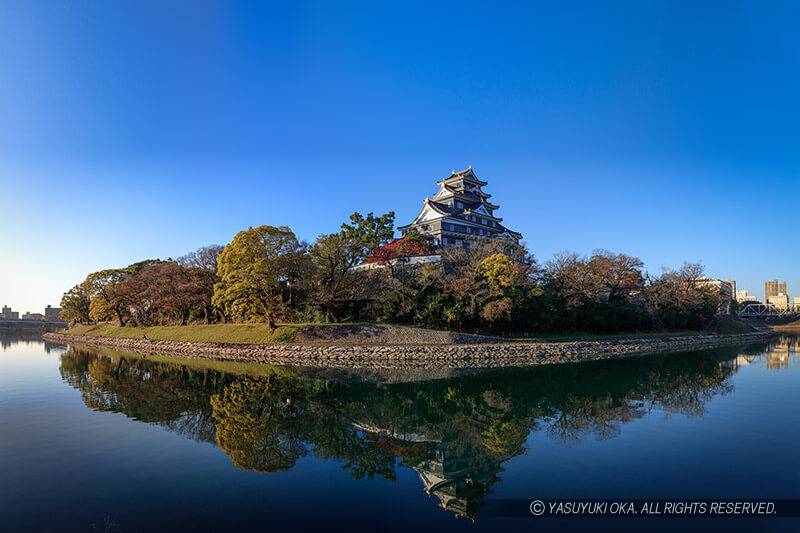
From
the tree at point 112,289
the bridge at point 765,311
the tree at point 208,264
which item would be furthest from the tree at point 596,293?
the bridge at point 765,311

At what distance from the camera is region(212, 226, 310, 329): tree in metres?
28.6

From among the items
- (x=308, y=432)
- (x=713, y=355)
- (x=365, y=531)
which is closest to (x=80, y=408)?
(x=308, y=432)

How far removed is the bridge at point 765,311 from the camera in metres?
73.9

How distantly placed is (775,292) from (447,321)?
5619 inches

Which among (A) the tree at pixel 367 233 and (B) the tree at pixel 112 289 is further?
(B) the tree at pixel 112 289

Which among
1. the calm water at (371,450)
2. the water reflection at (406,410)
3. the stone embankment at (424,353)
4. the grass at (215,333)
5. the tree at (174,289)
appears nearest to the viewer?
the calm water at (371,450)

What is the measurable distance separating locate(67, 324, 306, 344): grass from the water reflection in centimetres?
733

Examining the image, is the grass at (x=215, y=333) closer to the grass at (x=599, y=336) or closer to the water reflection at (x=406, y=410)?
the water reflection at (x=406, y=410)

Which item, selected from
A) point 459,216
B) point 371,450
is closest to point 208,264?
point 459,216

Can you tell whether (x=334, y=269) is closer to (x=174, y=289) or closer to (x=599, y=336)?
(x=174, y=289)

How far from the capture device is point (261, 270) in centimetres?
2808

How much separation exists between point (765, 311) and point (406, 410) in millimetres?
100977

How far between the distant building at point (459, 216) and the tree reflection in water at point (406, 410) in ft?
80.7

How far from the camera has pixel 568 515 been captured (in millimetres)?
6090
